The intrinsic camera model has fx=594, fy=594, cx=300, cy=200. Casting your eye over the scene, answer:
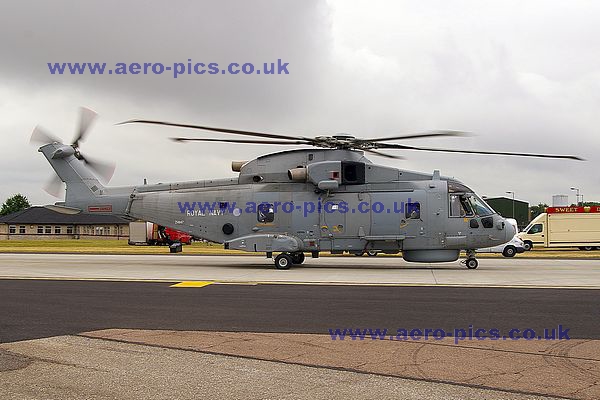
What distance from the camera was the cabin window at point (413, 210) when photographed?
21922 mm

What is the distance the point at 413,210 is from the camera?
22.0 m

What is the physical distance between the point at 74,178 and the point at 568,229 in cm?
3560

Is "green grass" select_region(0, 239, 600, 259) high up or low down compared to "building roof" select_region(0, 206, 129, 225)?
down

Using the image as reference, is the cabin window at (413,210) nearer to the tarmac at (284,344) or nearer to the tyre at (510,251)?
the tarmac at (284,344)

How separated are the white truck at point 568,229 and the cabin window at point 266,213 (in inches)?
1170

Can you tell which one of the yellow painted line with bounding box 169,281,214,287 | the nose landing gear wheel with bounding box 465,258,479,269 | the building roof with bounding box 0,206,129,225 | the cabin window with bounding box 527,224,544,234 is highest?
the building roof with bounding box 0,206,129,225

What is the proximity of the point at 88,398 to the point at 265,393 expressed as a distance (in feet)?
5.49

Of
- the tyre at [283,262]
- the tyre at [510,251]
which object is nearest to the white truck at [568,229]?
the tyre at [510,251]

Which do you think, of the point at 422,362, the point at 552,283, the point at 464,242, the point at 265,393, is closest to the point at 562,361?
the point at 422,362

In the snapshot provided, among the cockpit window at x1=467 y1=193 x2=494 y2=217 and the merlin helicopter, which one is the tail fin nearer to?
the merlin helicopter

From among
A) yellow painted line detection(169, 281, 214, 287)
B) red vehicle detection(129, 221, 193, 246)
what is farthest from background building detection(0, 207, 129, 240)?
yellow painted line detection(169, 281, 214, 287)

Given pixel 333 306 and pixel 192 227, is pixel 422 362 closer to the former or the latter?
pixel 333 306

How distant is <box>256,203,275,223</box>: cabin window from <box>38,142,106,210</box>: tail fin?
276 inches

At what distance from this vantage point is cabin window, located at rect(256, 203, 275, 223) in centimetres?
2258
